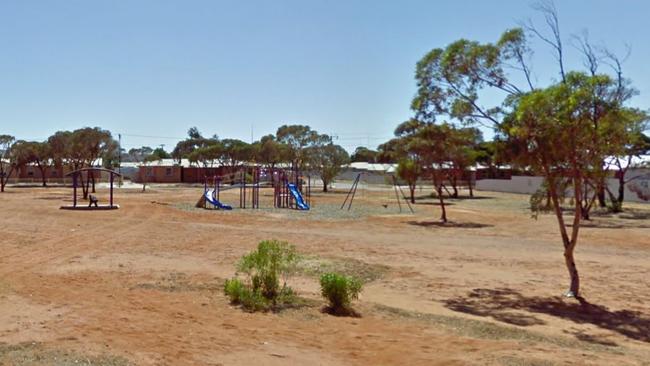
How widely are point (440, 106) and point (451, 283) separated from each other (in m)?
3.86

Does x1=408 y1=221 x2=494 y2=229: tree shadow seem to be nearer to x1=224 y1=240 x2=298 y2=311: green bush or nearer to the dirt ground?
the dirt ground

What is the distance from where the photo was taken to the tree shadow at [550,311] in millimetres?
11430

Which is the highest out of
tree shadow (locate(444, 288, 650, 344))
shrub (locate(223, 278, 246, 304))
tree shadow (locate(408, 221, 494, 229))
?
shrub (locate(223, 278, 246, 304))

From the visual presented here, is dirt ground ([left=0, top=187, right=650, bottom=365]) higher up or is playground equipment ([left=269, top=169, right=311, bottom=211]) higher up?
playground equipment ([left=269, top=169, right=311, bottom=211])

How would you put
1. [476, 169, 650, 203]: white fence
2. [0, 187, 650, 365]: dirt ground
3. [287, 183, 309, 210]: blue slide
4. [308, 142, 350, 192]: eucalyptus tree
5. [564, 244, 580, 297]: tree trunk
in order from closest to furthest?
[0, 187, 650, 365]: dirt ground < [564, 244, 580, 297]: tree trunk < [287, 183, 309, 210]: blue slide < [476, 169, 650, 203]: white fence < [308, 142, 350, 192]: eucalyptus tree

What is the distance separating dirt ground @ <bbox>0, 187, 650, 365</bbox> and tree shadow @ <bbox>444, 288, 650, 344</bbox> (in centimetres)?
3

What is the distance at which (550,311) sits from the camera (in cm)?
1259

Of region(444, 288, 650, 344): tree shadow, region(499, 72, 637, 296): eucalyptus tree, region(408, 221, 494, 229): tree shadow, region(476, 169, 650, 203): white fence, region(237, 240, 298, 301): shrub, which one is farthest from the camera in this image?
region(476, 169, 650, 203): white fence

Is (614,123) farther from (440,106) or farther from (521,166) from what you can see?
(440,106)

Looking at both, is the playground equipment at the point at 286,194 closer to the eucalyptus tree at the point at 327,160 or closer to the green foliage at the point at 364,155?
the eucalyptus tree at the point at 327,160

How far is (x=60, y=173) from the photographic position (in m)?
100

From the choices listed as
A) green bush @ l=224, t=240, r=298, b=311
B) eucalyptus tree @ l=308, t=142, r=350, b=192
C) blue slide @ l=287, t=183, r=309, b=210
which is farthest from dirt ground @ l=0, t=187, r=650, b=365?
eucalyptus tree @ l=308, t=142, r=350, b=192

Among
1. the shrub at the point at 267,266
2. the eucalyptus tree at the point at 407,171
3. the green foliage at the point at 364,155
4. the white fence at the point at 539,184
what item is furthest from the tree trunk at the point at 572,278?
the green foliage at the point at 364,155

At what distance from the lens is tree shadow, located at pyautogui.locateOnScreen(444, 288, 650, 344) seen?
11.4m
